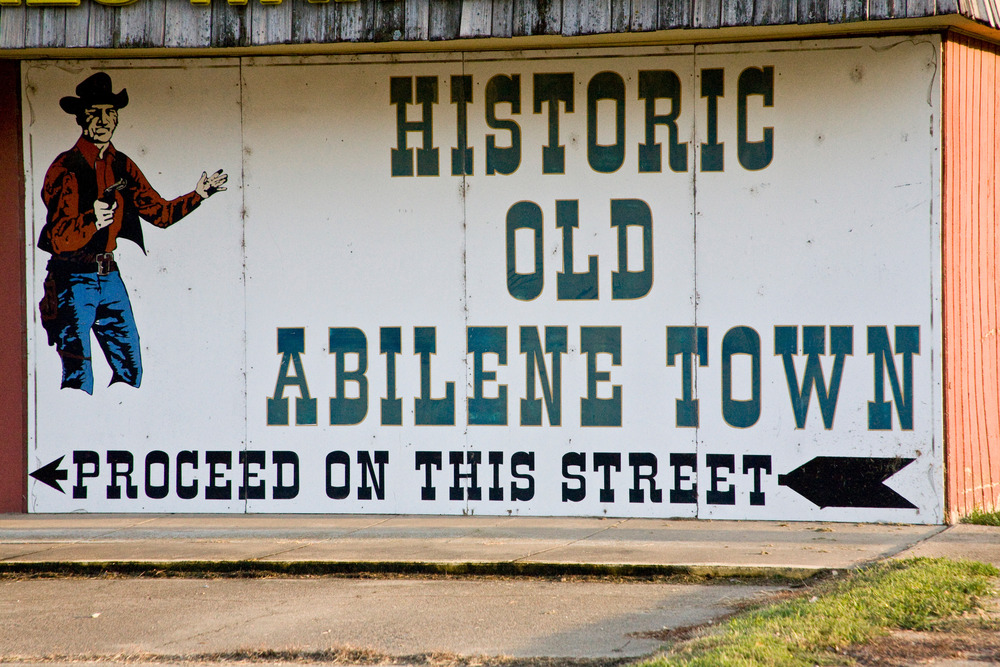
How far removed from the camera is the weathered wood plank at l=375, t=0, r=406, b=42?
8.73 m

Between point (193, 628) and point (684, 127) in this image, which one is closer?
point (193, 628)

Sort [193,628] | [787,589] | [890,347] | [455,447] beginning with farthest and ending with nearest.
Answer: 1. [455,447]
2. [890,347]
3. [787,589]
4. [193,628]

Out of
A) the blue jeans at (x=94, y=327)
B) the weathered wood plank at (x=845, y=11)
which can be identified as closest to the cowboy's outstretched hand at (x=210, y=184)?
the blue jeans at (x=94, y=327)

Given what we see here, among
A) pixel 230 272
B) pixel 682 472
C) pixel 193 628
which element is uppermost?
pixel 230 272

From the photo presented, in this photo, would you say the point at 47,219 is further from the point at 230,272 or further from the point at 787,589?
the point at 787,589

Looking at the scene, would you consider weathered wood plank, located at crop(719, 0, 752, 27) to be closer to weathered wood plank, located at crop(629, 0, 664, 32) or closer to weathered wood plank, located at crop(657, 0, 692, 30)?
weathered wood plank, located at crop(657, 0, 692, 30)

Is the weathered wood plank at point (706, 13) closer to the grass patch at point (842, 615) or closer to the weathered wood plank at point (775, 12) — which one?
the weathered wood plank at point (775, 12)

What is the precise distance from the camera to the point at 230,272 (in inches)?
387

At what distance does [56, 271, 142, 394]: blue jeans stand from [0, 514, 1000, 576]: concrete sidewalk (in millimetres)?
1331

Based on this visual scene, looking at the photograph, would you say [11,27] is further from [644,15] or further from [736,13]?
[736,13]

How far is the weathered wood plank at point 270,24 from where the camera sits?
8797mm

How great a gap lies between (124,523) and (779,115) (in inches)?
263

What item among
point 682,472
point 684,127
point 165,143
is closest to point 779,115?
point 684,127

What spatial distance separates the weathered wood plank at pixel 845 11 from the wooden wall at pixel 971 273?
118cm
